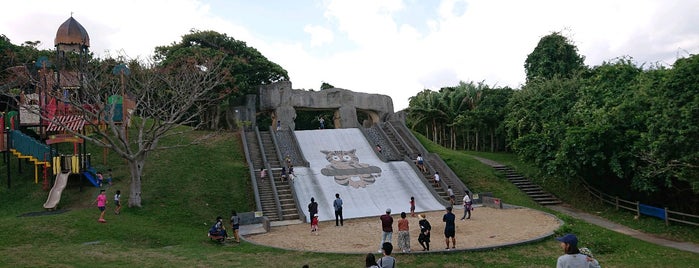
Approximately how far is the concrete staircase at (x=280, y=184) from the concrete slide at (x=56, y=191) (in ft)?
31.1

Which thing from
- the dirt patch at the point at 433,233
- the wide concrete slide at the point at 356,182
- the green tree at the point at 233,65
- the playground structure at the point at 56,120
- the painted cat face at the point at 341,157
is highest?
the green tree at the point at 233,65

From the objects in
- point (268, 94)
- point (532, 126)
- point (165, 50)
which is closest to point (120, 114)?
point (268, 94)

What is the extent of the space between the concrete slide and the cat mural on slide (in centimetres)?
1260

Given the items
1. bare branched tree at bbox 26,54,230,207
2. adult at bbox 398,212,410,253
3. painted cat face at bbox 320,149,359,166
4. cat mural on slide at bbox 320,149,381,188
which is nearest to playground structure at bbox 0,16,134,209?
bare branched tree at bbox 26,54,230,207

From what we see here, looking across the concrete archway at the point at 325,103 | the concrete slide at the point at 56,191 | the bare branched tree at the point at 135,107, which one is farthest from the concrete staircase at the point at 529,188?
the concrete slide at the point at 56,191

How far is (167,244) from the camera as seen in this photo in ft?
54.5

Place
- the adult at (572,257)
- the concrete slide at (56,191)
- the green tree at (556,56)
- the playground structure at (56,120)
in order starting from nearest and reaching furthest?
the adult at (572,257), the concrete slide at (56,191), the playground structure at (56,120), the green tree at (556,56)

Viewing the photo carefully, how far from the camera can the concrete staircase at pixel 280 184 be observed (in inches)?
877

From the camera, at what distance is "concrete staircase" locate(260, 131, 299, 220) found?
2227 cm

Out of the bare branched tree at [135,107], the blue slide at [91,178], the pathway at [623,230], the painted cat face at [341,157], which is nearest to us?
the pathway at [623,230]

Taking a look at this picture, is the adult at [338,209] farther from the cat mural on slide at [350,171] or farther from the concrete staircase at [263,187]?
the cat mural on slide at [350,171]

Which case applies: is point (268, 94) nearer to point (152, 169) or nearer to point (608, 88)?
point (152, 169)

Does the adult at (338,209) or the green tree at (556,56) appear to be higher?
the green tree at (556,56)

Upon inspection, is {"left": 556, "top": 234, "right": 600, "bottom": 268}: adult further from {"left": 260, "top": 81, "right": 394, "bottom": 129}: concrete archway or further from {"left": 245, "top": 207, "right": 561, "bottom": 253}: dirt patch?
{"left": 260, "top": 81, "right": 394, "bottom": 129}: concrete archway
